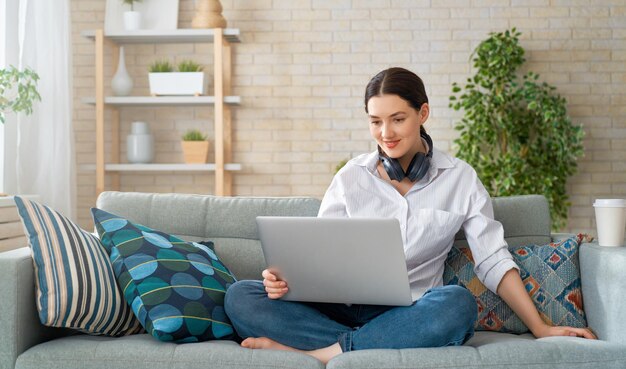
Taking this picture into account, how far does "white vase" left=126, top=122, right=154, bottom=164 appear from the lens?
4.71 metres

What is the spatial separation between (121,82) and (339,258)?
3.16m

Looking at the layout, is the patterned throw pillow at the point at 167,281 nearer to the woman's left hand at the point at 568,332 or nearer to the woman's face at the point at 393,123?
the woman's face at the point at 393,123

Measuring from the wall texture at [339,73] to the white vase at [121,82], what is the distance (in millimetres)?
145

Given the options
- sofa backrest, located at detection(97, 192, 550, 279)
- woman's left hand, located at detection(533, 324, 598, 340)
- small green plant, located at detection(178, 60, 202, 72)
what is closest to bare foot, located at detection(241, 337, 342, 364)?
sofa backrest, located at detection(97, 192, 550, 279)

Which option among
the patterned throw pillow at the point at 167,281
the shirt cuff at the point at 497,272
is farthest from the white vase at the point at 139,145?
the shirt cuff at the point at 497,272

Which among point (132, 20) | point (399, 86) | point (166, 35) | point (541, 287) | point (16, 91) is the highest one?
point (132, 20)

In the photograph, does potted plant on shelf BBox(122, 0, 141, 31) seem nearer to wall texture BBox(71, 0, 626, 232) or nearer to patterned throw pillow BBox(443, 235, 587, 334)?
wall texture BBox(71, 0, 626, 232)

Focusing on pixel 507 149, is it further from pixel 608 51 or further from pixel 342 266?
pixel 342 266

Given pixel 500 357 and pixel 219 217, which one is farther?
pixel 219 217

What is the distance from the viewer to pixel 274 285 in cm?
207

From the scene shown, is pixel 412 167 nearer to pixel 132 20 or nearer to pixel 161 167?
pixel 161 167

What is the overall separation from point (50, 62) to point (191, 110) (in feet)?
3.22

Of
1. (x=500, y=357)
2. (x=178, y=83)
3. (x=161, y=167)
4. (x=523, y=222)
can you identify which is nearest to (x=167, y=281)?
(x=500, y=357)

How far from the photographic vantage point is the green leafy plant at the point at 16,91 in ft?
11.7
